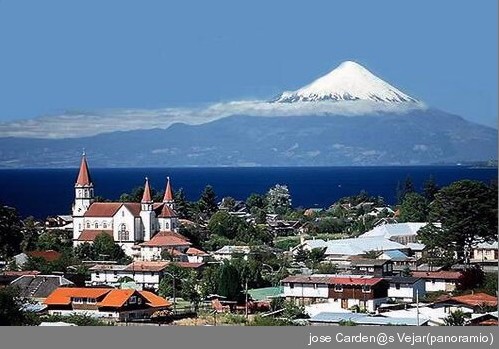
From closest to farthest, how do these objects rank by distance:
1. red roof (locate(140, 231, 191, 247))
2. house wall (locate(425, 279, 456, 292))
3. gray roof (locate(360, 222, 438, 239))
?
house wall (locate(425, 279, 456, 292)), red roof (locate(140, 231, 191, 247)), gray roof (locate(360, 222, 438, 239))

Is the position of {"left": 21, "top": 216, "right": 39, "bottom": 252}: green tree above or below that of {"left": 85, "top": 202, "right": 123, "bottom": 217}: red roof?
below

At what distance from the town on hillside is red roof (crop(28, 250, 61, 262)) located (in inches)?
1.7

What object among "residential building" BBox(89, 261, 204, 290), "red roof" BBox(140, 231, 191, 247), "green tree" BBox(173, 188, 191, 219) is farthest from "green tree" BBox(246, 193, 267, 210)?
"residential building" BBox(89, 261, 204, 290)

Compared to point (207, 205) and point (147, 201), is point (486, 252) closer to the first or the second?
point (147, 201)

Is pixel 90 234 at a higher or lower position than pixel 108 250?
higher

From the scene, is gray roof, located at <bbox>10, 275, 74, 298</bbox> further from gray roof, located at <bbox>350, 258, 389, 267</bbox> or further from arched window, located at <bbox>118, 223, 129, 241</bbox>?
arched window, located at <bbox>118, 223, 129, 241</bbox>

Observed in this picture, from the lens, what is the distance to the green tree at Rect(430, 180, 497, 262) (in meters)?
15.5

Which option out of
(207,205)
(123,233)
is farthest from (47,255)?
(207,205)

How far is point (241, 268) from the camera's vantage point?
14.7 metres

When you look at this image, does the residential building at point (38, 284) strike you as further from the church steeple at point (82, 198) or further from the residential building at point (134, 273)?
the church steeple at point (82, 198)

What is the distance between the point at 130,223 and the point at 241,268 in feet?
16.6

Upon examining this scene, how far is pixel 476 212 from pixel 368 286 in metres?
3.49

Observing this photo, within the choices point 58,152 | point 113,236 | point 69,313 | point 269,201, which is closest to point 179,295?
point 69,313

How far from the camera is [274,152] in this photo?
64312mm
